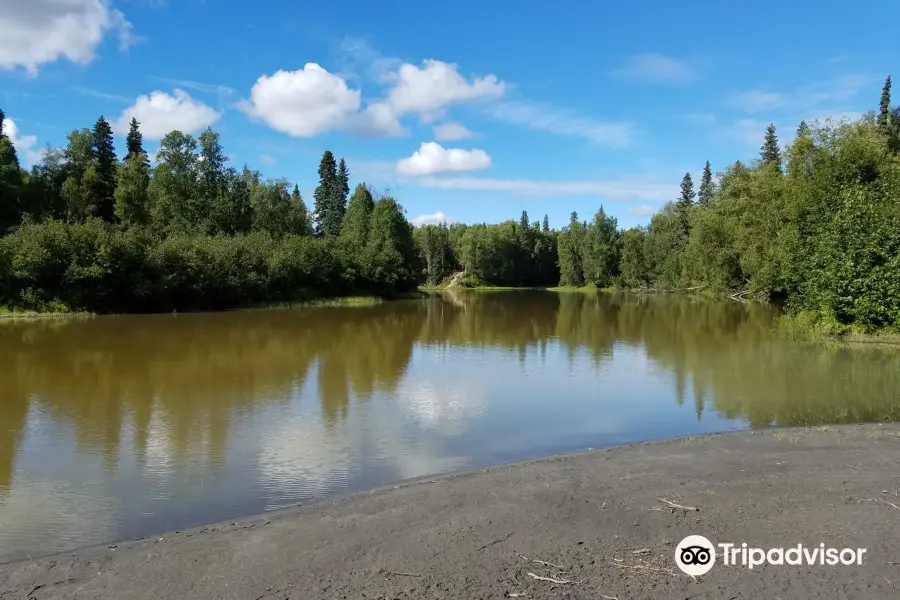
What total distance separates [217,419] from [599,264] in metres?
92.4

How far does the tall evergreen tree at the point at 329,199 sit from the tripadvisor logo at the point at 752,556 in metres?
80.8

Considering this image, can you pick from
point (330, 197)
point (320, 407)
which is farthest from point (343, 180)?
point (320, 407)

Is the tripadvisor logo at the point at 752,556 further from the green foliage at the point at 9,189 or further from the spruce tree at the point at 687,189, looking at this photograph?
the spruce tree at the point at 687,189

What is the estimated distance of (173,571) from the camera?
213 inches

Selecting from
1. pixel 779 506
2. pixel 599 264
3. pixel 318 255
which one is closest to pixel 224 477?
pixel 779 506

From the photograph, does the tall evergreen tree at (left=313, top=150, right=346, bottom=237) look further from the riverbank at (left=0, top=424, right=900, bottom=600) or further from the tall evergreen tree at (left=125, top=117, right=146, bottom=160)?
the riverbank at (left=0, top=424, right=900, bottom=600)

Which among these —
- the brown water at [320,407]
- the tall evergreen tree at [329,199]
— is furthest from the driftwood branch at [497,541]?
the tall evergreen tree at [329,199]

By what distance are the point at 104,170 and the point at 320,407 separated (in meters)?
58.4

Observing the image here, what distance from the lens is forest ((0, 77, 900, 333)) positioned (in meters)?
25.5

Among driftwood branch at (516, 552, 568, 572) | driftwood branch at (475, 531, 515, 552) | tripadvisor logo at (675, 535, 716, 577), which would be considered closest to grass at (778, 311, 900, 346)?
tripadvisor logo at (675, 535, 716, 577)

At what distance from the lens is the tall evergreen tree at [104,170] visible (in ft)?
194

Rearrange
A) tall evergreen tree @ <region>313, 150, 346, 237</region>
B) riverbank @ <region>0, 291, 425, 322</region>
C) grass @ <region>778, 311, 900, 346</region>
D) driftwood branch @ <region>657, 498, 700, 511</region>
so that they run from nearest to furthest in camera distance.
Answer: driftwood branch @ <region>657, 498, 700, 511</region>
grass @ <region>778, 311, 900, 346</region>
riverbank @ <region>0, 291, 425, 322</region>
tall evergreen tree @ <region>313, 150, 346, 237</region>

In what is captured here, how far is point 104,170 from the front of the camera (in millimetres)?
61000

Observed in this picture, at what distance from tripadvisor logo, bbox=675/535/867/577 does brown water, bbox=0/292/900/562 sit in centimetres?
435
